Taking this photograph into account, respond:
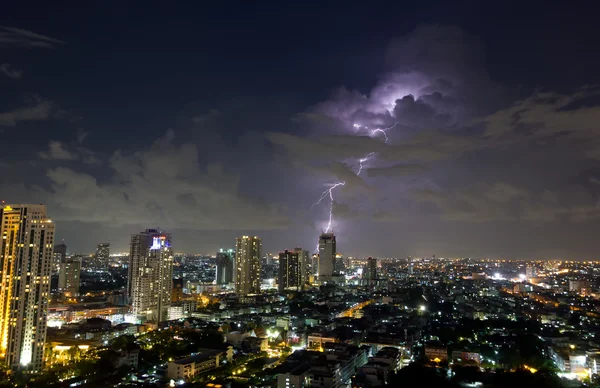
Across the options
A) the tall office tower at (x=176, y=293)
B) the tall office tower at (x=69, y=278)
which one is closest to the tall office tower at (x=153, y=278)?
the tall office tower at (x=176, y=293)

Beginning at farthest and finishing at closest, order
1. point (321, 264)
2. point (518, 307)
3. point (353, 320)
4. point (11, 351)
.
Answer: point (321, 264) < point (518, 307) < point (353, 320) < point (11, 351)

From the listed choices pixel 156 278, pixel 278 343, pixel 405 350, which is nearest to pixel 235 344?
pixel 278 343

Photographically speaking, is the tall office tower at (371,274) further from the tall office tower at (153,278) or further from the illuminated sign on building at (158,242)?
the illuminated sign on building at (158,242)

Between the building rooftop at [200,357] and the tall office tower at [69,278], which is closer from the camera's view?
the building rooftop at [200,357]

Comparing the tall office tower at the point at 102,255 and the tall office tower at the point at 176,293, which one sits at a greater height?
the tall office tower at the point at 102,255

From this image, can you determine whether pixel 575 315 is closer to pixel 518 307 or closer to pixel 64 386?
pixel 518 307

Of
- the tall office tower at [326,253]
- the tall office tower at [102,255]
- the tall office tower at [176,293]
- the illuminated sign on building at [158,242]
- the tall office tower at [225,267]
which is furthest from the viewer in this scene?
the tall office tower at [102,255]

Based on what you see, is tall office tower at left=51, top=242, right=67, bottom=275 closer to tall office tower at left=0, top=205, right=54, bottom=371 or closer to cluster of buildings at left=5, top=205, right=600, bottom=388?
cluster of buildings at left=5, top=205, right=600, bottom=388
